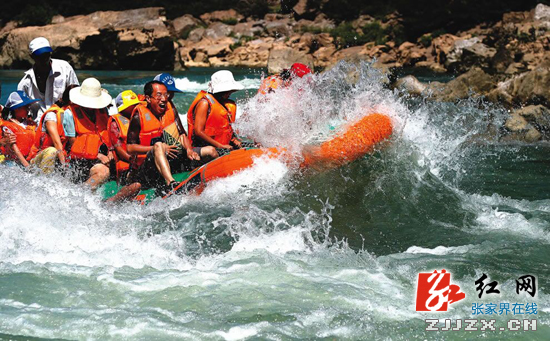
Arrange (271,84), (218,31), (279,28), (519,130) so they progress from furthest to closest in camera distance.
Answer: (218,31) < (279,28) < (519,130) < (271,84)

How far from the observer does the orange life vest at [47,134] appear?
604 centimetres

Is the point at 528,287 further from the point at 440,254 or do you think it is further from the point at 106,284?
the point at 106,284

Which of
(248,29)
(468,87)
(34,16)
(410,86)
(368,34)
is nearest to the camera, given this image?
(468,87)

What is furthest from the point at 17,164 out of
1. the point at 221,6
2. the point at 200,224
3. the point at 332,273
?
the point at 221,6

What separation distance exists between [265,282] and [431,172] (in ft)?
12.4

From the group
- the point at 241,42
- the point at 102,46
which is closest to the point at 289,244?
the point at 102,46

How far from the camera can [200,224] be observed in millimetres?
5602

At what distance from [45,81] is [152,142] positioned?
1.78 m

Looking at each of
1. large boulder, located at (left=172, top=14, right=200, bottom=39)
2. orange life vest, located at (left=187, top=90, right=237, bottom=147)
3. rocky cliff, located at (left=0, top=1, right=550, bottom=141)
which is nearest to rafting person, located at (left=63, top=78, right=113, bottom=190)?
orange life vest, located at (left=187, top=90, right=237, bottom=147)

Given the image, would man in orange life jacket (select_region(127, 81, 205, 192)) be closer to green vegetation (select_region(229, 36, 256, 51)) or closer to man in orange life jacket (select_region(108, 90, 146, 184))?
man in orange life jacket (select_region(108, 90, 146, 184))

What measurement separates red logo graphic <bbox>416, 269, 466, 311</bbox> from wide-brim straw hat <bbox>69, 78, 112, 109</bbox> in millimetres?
3413

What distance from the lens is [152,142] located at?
18.9ft

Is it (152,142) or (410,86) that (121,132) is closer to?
(152,142)

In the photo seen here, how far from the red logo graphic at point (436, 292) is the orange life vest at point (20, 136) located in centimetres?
410
